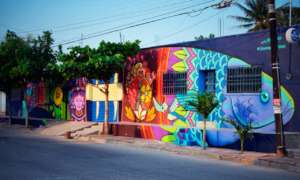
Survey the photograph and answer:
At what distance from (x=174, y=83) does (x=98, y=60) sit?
13.9 ft

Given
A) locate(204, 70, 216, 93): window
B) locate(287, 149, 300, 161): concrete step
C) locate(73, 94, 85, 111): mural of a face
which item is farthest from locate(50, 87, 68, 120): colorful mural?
locate(287, 149, 300, 161): concrete step

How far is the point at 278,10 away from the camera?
29.9m

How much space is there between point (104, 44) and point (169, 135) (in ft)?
20.9

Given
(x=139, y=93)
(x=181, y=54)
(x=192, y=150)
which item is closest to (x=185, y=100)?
(x=181, y=54)

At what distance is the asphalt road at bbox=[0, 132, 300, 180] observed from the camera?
907 cm

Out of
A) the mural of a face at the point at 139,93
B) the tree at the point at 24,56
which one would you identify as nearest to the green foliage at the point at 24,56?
the tree at the point at 24,56

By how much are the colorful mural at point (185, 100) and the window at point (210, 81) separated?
0.30m

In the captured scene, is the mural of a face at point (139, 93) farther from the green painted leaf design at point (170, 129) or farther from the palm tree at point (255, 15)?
the palm tree at point (255, 15)

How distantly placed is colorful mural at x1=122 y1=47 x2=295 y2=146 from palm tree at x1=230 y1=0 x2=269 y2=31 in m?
14.4

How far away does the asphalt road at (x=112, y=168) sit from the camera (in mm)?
9070

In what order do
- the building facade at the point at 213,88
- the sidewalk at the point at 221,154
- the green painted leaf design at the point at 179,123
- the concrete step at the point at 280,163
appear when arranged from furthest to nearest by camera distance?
the green painted leaf design at the point at 179,123 < the building facade at the point at 213,88 < the sidewalk at the point at 221,154 < the concrete step at the point at 280,163

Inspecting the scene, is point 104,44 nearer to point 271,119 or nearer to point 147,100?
point 147,100

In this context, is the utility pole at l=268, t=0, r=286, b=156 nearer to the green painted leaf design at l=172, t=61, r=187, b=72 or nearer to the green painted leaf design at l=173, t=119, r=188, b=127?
the green painted leaf design at l=173, t=119, r=188, b=127

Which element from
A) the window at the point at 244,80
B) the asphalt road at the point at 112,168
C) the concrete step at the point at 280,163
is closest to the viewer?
the asphalt road at the point at 112,168
